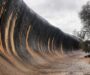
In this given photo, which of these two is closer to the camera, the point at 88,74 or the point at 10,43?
the point at 88,74

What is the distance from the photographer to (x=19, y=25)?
19.8 feet

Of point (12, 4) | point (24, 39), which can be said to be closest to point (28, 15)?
point (24, 39)

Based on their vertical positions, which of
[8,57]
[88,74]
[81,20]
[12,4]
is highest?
[81,20]

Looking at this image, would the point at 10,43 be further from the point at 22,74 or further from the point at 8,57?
the point at 22,74

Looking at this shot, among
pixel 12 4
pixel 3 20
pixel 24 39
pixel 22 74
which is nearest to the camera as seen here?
pixel 22 74

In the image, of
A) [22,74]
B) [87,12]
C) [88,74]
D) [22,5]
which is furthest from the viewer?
[87,12]

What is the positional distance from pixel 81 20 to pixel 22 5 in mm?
27197

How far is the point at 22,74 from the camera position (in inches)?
154

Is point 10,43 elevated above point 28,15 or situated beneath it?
situated beneath

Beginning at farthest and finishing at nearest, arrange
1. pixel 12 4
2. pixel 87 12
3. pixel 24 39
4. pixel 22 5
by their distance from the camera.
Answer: pixel 87 12
pixel 24 39
pixel 22 5
pixel 12 4

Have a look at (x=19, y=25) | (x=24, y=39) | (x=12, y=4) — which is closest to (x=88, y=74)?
(x=12, y=4)

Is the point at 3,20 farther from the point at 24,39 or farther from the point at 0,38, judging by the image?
the point at 24,39

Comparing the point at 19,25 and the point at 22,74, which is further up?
the point at 19,25

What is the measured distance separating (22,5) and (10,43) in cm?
120
